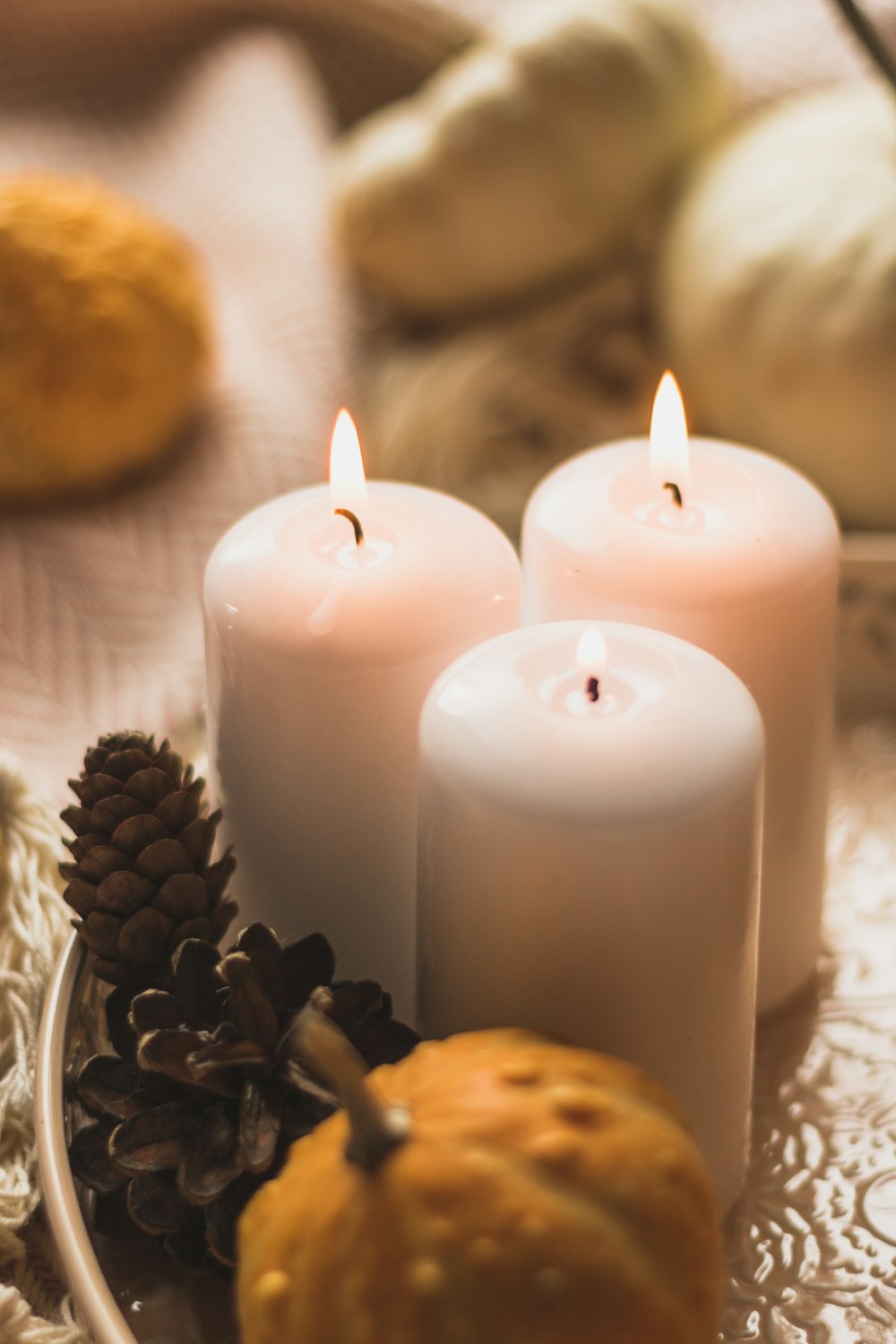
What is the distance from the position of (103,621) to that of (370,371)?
0.28 metres

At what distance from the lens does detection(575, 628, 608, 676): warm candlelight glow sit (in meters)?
0.38

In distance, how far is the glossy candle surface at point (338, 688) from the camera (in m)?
0.42

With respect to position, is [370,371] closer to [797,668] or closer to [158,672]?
[158,672]

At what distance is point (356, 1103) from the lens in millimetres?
296

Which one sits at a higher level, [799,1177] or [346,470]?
[346,470]

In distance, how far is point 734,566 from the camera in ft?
1.45

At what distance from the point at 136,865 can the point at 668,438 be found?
0.21 metres

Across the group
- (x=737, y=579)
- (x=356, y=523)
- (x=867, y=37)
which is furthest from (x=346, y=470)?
(x=867, y=37)

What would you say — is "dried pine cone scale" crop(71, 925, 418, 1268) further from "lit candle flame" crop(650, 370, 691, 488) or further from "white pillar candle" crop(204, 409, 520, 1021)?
"lit candle flame" crop(650, 370, 691, 488)

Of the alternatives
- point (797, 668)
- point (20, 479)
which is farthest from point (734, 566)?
point (20, 479)

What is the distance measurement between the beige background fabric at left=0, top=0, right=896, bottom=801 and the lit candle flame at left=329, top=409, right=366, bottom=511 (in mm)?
290

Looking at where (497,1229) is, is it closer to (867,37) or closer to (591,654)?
(591,654)

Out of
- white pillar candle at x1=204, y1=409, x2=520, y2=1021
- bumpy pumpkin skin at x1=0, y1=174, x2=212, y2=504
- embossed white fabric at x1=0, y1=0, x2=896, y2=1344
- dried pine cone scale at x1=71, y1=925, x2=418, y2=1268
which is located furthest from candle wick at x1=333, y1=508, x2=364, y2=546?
bumpy pumpkin skin at x1=0, y1=174, x2=212, y2=504

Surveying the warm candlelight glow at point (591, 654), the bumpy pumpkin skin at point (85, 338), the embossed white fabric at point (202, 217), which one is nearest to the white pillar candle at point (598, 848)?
the warm candlelight glow at point (591, 654)
